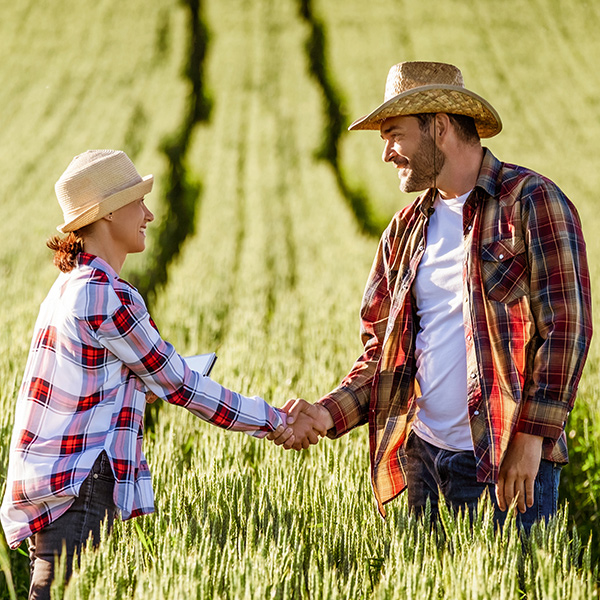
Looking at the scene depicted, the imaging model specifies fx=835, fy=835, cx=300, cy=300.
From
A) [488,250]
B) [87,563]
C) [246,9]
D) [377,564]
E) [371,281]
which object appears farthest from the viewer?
[246,9]

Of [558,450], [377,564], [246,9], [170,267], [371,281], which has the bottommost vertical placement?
[377,564]

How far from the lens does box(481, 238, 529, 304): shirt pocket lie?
2.40 meters

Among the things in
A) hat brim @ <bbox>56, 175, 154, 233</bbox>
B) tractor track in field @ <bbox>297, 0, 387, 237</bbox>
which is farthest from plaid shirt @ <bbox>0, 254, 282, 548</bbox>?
tractor track in field @ <bbox>297, 0, 387, 237</bbox>

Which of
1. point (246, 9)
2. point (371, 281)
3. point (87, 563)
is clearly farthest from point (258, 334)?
point (246, 9)

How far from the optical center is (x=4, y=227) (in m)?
10.4

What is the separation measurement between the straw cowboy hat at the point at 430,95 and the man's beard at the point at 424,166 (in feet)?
0.34

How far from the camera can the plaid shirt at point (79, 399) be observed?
→ 209 cm

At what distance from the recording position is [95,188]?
228cm

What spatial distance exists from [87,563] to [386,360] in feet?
4.02

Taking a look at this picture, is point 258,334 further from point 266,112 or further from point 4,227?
point 266,112

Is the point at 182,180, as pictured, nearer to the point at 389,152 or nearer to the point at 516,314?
the point at 389,152

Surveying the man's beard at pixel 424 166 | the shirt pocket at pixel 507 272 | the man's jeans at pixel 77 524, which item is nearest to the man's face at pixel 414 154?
the man's beard at pixel 424 166

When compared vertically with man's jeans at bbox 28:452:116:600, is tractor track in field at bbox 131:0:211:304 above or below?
above

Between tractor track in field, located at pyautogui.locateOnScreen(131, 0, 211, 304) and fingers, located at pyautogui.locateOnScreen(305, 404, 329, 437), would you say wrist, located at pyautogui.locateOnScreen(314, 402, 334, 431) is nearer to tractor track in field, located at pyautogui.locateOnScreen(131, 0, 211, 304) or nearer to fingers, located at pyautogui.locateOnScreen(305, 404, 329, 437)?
fingers, located at pyautogui.locateOnScreen(305, 404, 329, 437)
